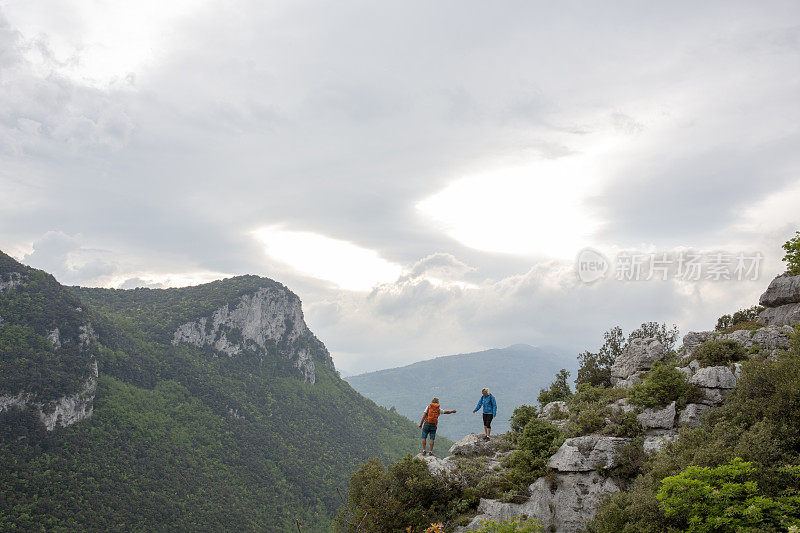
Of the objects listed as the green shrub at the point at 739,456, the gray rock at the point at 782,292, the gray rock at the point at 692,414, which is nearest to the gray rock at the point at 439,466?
the green shrub at the point at 739,456

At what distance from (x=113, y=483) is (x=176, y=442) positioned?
788 inches

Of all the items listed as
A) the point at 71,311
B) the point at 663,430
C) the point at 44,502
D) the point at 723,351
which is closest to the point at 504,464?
the point at 663,430

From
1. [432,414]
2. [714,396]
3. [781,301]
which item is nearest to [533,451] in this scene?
[432,414]

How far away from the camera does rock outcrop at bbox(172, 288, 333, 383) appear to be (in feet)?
431

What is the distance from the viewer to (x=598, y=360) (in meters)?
30.2

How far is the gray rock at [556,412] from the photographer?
2155cm

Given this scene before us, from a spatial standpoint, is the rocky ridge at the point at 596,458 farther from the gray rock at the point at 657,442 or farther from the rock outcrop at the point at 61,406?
the rock outcrop at the point at 61,406

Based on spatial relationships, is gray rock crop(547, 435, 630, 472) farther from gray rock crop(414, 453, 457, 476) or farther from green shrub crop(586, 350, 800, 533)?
gray rock crop(414, 453, 457, 476)

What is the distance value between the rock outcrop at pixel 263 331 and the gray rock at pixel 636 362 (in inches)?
5003

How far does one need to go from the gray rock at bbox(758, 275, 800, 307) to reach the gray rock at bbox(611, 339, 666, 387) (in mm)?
6091

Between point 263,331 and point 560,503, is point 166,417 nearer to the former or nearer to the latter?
point 263,331

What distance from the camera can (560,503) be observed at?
14.2 meters

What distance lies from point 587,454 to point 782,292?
17.0 m

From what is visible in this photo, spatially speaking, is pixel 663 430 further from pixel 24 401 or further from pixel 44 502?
pixel 24 401
